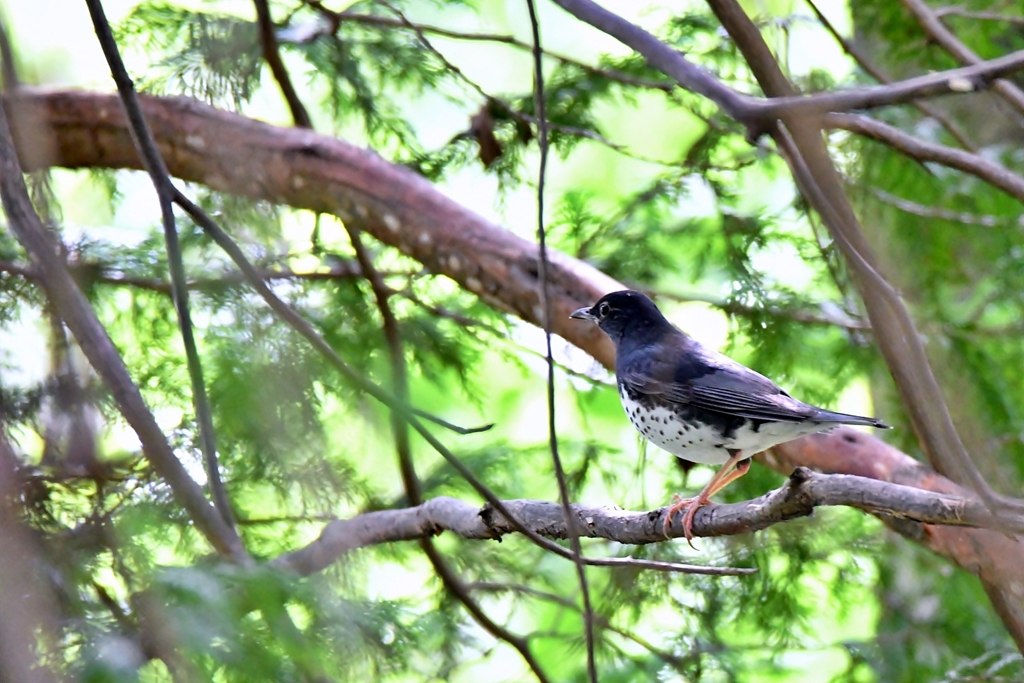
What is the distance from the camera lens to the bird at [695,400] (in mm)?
3631

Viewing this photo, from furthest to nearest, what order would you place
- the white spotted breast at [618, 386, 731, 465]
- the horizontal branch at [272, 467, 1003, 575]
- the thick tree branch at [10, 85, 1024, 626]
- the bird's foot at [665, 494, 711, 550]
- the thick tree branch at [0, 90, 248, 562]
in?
the thick tree branch at [10, 85, 1024, 626] → the white spotted breast at [618, 386, 731, 465] → the bird's foot at [665, 494, 711, 550] → the thick tree branch at [0, 90, 248, 562] → the horizontal branch at [272, 467, 1003, 575]

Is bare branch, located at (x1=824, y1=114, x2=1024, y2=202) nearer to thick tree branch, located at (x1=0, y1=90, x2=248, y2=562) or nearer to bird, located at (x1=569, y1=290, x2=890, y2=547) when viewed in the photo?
bird, located at (x1=569, y1=290, x2=890, y2=547)

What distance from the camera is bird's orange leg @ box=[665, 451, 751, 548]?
3.05 m

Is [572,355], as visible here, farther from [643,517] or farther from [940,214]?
[643,517]

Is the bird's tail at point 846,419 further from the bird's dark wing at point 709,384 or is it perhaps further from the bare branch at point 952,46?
the bare branch at point 952,46

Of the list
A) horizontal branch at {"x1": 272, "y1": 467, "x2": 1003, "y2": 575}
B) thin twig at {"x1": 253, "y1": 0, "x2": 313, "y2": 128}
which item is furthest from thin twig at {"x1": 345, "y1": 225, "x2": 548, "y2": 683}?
thin twig at {"x1": 253, "y1": 0, "x2": 313, "y2": 128}

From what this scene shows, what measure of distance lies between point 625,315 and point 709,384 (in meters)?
0.65

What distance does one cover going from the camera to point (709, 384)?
12.9ft

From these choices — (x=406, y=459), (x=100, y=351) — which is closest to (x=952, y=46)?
(x=406, y=459)

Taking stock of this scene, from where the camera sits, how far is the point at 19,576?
1.82 meters

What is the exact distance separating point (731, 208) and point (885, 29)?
1.36m

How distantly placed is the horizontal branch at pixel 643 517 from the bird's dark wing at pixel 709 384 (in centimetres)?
66

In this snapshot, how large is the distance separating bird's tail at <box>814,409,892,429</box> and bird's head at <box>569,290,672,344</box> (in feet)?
3.75

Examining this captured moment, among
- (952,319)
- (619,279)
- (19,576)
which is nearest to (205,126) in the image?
(619,279)
